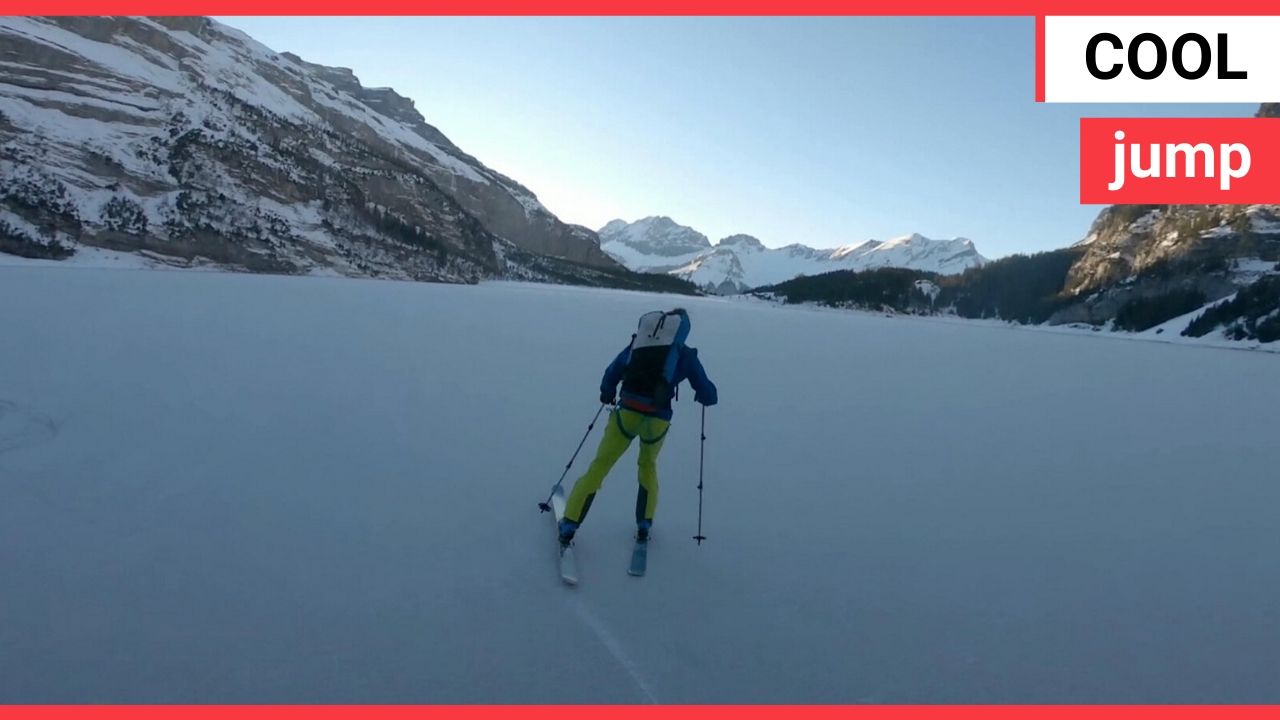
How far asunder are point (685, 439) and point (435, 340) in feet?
20.8

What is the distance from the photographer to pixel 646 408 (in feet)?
15.1

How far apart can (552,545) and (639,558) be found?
0.63 meters

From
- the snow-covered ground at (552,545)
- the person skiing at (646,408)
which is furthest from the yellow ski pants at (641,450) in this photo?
the snow-covered ground at (552,545)

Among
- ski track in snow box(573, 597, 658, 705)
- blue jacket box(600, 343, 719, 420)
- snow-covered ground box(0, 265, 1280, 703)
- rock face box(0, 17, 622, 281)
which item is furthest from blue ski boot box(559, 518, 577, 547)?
rock face box(0, 17, 622, 281)

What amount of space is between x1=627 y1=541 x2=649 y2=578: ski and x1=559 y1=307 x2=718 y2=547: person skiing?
8 centimetres

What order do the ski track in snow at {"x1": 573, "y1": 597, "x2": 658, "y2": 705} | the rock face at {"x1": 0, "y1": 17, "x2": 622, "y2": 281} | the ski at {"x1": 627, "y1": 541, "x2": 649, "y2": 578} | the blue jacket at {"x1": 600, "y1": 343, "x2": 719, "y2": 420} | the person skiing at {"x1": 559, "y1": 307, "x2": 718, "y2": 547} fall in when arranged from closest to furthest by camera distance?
the ski track in snow at {"x1": 573, "y1": 597, "x2": 658, "y2": 705} < the ski at {"x1": 627, "y1": 541, "x2": 649, "y2": 578} < the person skiing at {"x1": 559, "y1": 307, "x2": 718, "y2": 547} < the blue jacket at {"x1": 600, "y1": 343, "x2": 719, "y2": 420} < the rock face at {"x1": 0, "y1": 17, "x2": 622, "y2": 281}

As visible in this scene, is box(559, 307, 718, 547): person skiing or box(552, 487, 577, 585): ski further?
box(559, 307, 718, 547): person skiing

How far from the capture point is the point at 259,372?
780 cm

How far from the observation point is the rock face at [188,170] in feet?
233

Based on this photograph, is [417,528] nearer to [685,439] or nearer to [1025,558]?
[685,439]

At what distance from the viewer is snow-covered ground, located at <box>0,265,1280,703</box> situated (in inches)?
126

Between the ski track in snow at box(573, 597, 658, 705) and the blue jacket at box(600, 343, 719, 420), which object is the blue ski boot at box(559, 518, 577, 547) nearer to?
the ski track in snow at box(573, 597, 658, 705)

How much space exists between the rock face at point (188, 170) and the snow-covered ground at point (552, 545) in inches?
2948

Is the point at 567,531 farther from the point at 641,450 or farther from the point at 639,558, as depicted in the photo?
the point at 641,450
